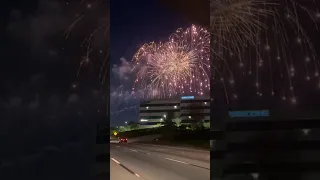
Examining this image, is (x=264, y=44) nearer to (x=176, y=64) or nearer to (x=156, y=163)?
(x=176, y=64)

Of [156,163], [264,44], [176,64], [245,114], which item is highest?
[264,44]

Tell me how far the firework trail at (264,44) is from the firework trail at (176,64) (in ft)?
0.28

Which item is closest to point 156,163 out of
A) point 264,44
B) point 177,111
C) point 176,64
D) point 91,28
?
point 177,111

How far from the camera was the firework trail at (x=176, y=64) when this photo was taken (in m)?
2.89

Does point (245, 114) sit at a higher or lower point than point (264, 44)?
lower

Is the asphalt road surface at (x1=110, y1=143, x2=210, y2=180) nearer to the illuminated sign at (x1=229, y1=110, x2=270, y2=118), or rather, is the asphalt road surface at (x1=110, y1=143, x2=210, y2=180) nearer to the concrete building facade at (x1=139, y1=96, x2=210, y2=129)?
the concrete building facade at (x1=139, y1=96, x2=210, y2=129)

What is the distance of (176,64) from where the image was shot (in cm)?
292

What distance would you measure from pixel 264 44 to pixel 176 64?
64 cm

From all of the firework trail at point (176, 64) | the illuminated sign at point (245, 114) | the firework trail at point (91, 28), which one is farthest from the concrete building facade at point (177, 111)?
the firework trail at point (91, 28)

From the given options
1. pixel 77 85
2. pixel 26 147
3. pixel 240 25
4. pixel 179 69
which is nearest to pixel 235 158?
pixel 179 69

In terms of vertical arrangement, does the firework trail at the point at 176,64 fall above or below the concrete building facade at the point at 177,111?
above

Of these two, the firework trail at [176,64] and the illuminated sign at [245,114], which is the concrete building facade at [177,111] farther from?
the illuminated sign at [245,114]

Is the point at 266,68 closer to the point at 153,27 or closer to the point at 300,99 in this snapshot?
the point at 300,99

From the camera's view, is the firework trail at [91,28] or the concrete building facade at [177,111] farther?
the concrete building facade at [177,111]
